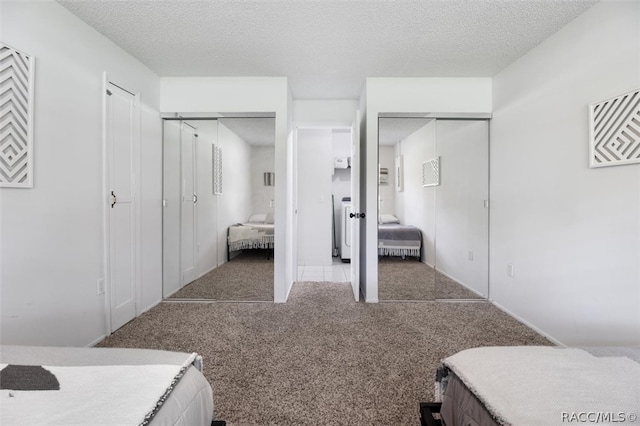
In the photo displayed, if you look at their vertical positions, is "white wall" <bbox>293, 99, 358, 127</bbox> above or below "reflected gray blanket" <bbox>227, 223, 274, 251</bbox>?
above

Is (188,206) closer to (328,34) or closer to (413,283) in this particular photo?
(328,34)

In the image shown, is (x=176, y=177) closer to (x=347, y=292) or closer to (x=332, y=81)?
(x=332, y=81)

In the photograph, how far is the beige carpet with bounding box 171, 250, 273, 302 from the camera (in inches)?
123

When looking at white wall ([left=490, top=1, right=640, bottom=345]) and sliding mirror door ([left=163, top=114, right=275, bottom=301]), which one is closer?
white wall ([left=490, top=1, right=640, bottom=345])

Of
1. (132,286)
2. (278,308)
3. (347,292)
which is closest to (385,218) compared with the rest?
(347,292)

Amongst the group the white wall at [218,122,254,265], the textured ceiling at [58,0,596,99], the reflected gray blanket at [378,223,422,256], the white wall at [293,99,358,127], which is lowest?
the reflected gray blanket at [378,223,422,256]

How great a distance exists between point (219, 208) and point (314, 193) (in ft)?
5.57

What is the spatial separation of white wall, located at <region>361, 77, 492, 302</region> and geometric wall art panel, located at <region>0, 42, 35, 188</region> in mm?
2594

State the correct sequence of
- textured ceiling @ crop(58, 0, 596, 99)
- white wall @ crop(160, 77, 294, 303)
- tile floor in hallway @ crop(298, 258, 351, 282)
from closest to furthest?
1. textured ceiling @ crop(58, 0, 596, 99)
2. white wall @ crop(160, 77, 294, 303)
3. tile floor in hallway @ crop(298, 258, 351, 282)

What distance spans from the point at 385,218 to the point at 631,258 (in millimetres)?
1841

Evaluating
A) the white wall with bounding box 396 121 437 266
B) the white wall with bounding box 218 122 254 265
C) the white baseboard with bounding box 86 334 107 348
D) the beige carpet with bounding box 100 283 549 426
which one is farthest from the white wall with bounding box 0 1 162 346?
the white wall with bounding box 396 121 437 266

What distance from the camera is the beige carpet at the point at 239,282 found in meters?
3.13

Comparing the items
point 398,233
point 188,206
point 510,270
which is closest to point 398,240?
point 398,233

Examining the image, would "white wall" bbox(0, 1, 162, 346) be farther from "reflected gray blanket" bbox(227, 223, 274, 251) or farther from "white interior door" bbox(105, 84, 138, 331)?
"reflected gray blanket" bbox(227, 223, 274, 251)
